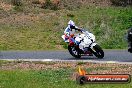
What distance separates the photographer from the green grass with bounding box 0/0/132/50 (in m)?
26.8

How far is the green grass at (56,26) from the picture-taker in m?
26.8

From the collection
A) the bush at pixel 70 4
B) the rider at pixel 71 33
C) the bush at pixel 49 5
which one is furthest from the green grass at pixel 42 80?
the bush at pixel 70 4

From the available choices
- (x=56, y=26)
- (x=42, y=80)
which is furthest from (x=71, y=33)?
(x=56, y=26)

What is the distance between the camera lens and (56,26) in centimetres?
3098

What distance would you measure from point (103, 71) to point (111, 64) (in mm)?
2080

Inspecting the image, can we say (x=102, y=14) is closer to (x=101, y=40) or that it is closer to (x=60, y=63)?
(x=101, y=40)

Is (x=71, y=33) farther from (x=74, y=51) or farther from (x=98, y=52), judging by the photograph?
(x=98, y=52)

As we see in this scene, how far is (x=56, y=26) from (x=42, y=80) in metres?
19.3

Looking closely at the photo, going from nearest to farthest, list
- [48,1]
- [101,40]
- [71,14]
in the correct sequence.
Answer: [101,40], [71,14], [48,1]

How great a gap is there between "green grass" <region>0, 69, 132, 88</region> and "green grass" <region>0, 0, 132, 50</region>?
12.5 meters

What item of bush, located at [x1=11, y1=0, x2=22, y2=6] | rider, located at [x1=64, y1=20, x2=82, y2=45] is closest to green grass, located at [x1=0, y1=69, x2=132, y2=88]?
rider, located at [x1=64, y1=20, x2=82, y2=45]

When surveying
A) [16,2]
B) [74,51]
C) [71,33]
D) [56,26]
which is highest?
[71,33]

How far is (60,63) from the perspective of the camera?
1614 cm

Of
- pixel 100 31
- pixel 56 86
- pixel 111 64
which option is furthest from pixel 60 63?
pixel 100 31
